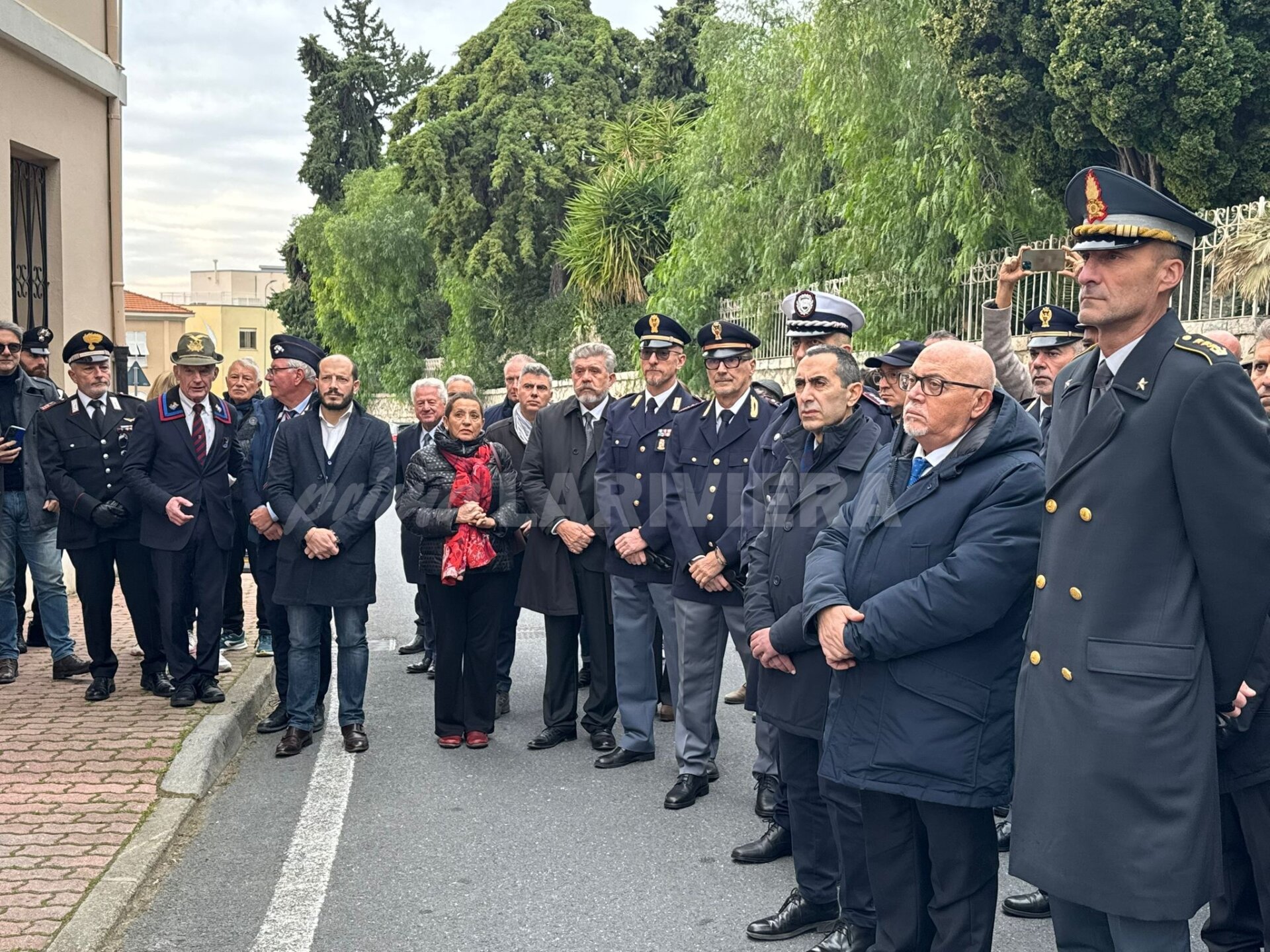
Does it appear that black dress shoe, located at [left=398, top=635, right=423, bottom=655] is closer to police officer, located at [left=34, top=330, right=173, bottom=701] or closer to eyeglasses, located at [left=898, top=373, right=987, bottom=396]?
police officer, located at [left=34, top=330, right=173, bottom=701]

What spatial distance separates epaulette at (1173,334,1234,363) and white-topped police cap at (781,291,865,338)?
2972 millimetres

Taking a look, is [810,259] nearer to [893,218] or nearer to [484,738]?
[893,218]

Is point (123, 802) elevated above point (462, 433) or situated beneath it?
situated beneath

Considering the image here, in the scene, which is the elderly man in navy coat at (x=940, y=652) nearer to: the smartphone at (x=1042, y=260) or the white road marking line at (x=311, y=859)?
the smartphone at (x=1042, y=260)

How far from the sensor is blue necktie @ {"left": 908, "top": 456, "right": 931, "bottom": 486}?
413cm

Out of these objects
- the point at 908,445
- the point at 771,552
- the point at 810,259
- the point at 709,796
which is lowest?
the point at 709,796

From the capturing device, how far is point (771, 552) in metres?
5.22

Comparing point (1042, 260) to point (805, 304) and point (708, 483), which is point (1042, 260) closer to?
point (805, 304)

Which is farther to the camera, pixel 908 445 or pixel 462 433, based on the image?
pixel 462 433

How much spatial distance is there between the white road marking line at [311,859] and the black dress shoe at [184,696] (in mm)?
1030

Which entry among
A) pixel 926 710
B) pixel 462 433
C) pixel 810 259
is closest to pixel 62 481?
pixel 462 433

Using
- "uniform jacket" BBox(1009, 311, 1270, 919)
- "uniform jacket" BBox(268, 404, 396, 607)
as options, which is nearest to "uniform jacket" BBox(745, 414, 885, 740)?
"uniform jacket" BBox(1009, 311, 1270, 919)

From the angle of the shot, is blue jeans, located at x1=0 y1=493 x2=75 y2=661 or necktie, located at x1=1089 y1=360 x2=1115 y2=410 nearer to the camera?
necktie, located at x1=1089 y1=360 x2=1115 y2=410

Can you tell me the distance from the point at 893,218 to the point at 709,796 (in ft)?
46.3
